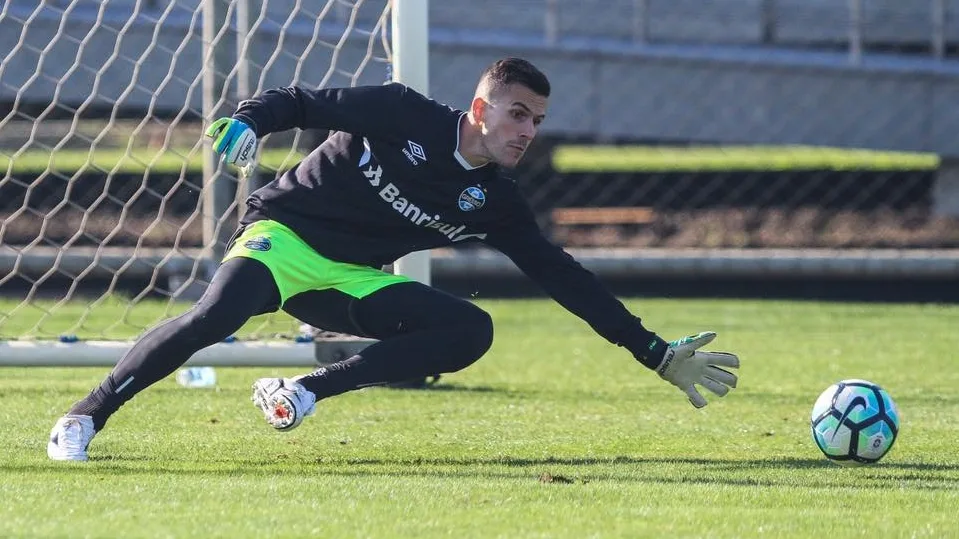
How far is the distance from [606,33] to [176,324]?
8186mm

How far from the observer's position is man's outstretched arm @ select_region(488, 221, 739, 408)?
214 inches

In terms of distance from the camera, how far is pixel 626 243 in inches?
531

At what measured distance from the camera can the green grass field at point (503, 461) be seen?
4.06 meters

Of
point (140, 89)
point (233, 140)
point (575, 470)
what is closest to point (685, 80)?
point (140, 89)

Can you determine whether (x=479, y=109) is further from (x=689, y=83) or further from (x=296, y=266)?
(x=689, y=83)

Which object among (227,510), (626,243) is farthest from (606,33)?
(227,510)

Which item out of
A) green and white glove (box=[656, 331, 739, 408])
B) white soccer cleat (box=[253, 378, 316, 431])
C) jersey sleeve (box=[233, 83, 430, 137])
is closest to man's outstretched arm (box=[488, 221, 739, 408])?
green and white glove (box=[656, 331, 739, 408])

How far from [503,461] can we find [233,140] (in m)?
1.47

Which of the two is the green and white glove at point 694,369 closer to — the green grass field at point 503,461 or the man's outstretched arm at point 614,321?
the man's outstretched arm at point 614,321

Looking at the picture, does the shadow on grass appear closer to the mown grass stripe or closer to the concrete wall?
the concrete wall

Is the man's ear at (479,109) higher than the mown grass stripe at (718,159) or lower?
higher

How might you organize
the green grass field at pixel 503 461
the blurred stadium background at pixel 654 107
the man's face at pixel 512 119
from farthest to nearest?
1. the blurred stadium background at pixel 654 107
2. the man's face at pixel 512 119
3. the green grass field at pixel 503 461

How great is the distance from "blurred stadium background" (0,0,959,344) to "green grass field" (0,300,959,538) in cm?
289

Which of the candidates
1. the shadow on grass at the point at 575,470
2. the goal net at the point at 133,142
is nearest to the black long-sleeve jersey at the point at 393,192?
the shadow on grass at the point at 575,470
